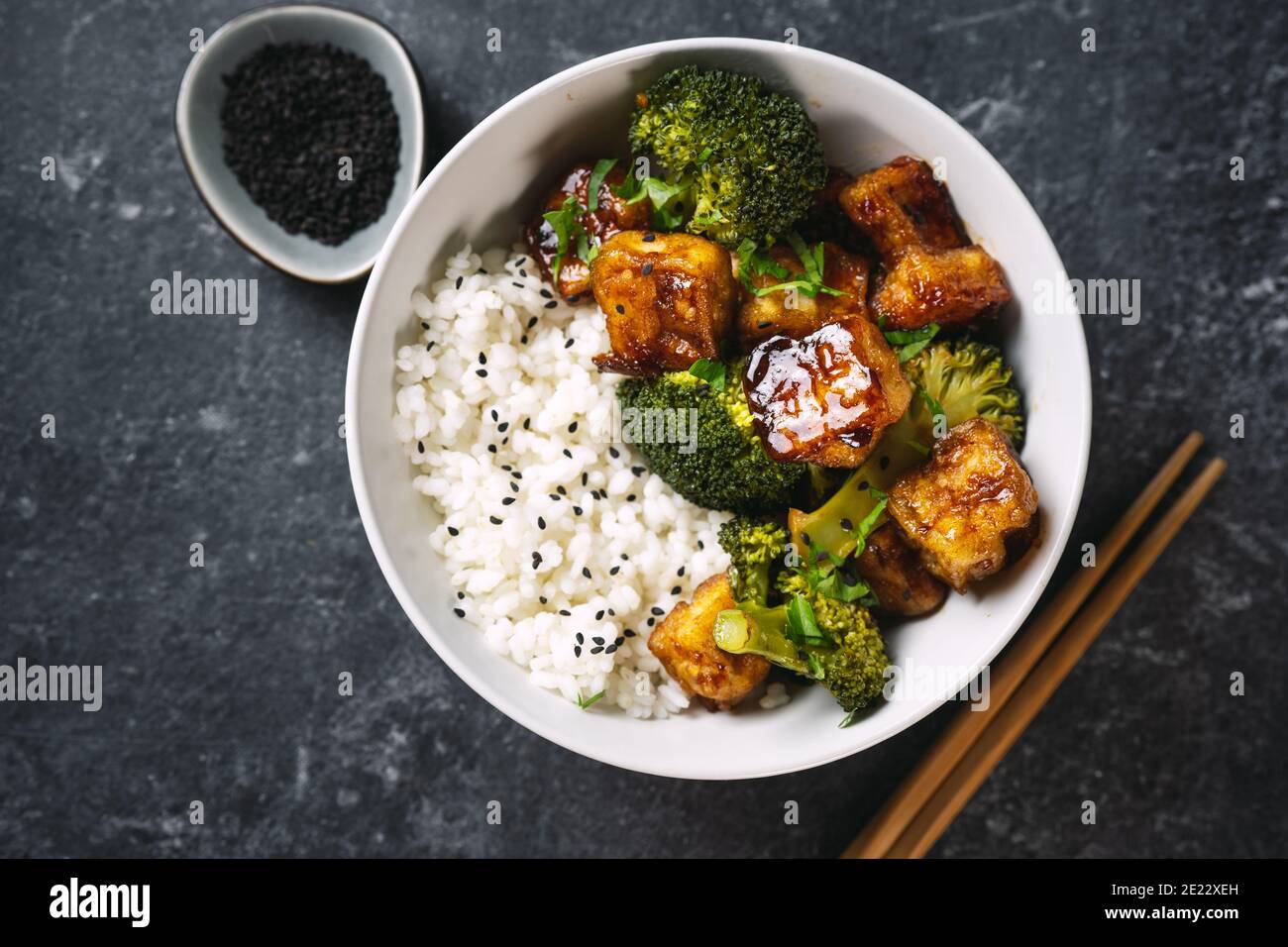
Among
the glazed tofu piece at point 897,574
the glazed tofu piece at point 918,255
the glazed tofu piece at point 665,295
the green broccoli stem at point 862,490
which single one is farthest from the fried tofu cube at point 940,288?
the glazed tofu piece at point 897,574

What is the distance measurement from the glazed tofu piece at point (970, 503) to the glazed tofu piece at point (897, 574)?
3.9 inches

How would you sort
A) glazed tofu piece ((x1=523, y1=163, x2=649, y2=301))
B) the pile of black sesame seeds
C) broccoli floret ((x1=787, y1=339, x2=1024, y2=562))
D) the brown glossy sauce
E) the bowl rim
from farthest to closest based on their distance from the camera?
Answer: the pile of black sesame seeds, the bowl rim, glazed tofu piece ((x1=523, y1=163, x2=649, y2=301)), broccoli floret ((x1=787, y1=339, x2=1024, y2=562)), the brown glossy sauce

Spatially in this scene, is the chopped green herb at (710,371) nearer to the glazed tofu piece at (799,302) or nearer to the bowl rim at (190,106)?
the glazed tofu piece at (799,302)

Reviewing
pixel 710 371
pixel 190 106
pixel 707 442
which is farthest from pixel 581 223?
pixel 190 106

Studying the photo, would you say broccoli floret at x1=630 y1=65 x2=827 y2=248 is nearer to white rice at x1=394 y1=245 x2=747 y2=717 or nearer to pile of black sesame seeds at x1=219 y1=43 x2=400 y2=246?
white rice at x1=394 y1=245 x2=747 y2=717

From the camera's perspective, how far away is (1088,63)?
3229 millimetres

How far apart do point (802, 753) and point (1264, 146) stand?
2568mm

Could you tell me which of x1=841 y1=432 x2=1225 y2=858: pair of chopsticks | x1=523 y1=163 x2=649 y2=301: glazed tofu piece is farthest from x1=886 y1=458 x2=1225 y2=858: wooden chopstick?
x1=523 y1=163 x2=649 y2=301: glazed tofu piece

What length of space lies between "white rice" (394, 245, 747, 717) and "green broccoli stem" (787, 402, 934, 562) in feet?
1.08

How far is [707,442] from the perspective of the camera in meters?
2.60

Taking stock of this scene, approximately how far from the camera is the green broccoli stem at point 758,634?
8.15ft

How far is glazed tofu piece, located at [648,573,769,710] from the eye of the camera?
8.46ft

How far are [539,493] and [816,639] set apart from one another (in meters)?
0.88
